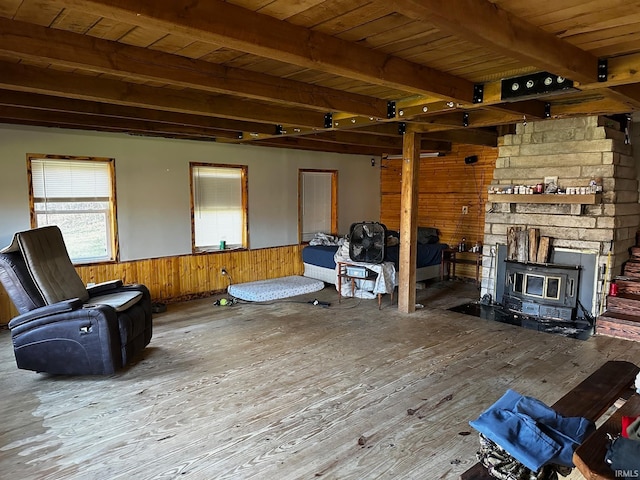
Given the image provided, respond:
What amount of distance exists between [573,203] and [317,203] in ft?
13.9

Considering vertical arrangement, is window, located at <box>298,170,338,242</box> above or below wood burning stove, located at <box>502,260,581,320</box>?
above

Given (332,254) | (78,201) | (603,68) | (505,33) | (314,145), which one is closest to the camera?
(505,33)

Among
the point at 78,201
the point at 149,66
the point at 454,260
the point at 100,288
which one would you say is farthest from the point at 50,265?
the point at 454,260

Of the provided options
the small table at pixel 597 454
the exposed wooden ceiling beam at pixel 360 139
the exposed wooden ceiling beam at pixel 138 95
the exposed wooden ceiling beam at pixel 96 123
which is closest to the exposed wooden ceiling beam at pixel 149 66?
the exposed wooden ceiling beam at pixel 138 95

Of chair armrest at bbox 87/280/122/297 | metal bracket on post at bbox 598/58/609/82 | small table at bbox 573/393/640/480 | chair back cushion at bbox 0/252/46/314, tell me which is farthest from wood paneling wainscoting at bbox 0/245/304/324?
small table at bbox 573/393/640/480

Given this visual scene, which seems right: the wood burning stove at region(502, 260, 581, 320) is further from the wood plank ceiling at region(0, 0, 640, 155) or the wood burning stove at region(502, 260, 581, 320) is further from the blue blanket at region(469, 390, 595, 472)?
the blue blanket at region(469, 390, 595, 472)

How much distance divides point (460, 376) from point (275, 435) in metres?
1.76

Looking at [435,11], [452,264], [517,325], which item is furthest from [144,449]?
[452,264]

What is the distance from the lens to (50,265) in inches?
157

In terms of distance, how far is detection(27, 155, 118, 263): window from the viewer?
519cm


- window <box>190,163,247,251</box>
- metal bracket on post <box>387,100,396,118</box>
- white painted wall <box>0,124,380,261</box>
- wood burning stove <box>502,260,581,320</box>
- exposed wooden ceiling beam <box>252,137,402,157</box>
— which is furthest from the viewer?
exposed wooden ceiling beam <box>252,137,402,157</box>

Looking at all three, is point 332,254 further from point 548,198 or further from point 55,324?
point 55,324

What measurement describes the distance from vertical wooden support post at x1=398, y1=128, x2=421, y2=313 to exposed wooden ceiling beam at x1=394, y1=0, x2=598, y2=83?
268cm

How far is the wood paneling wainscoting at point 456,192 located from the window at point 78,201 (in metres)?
5.51
